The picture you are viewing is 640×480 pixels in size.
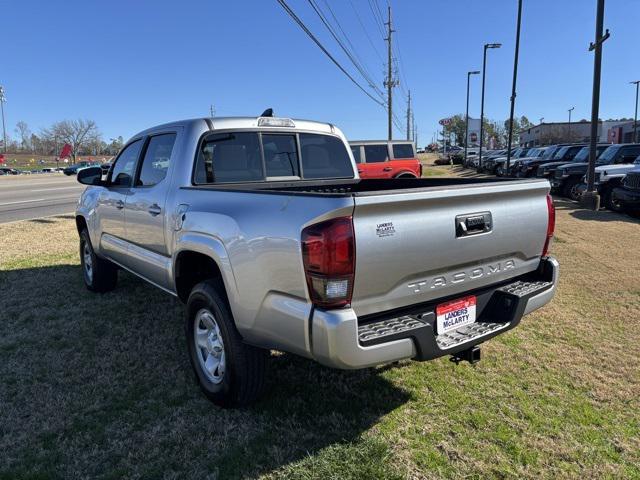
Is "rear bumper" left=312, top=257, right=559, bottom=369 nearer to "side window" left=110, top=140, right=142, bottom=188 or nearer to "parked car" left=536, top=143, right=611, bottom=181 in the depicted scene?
"side window" left=110, top=140, right=142, bottom=188

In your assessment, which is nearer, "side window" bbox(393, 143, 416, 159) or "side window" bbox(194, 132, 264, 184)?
"side window" bbox(194, 132, 264, 184)

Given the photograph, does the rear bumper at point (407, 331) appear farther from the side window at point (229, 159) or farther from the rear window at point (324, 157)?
the rear window at point (324, 157)

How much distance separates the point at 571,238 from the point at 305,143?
6689 mm

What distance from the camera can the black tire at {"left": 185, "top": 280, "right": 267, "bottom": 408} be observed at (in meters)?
3.10

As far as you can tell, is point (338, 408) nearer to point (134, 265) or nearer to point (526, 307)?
point (526, 307)

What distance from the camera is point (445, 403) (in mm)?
3434

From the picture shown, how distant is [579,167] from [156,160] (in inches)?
630

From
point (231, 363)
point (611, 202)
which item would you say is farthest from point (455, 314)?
point (611, 202)

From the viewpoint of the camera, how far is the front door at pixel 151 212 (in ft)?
13.3

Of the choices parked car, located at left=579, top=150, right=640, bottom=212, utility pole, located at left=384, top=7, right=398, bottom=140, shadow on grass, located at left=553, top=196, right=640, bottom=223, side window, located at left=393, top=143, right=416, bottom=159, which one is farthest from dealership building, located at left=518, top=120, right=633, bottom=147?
shadow on grass, located at left=553, top=196, right=640, bottom=223

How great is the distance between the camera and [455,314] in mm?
3021

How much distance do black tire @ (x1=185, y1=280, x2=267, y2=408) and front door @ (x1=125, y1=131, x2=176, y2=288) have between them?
0.87 m

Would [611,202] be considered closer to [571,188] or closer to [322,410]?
[571,188]

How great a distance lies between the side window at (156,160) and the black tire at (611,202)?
40.1 feet
